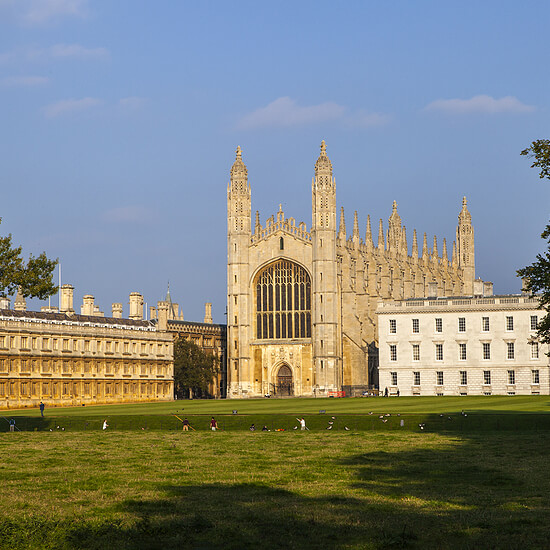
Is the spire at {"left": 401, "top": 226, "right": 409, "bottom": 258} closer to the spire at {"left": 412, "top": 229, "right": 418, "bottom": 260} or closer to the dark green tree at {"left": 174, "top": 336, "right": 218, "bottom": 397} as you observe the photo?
the spire at {"left": 412, "top": 229, "right": 418, "bottom": 260}

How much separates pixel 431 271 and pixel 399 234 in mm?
12044

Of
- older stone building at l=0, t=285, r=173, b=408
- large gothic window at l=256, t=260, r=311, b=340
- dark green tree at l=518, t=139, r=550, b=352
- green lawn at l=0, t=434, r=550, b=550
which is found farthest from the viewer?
large gothic window at l=256, t=260, r=311, b=340

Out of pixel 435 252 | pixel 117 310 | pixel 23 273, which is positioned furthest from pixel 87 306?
pixel 23 273

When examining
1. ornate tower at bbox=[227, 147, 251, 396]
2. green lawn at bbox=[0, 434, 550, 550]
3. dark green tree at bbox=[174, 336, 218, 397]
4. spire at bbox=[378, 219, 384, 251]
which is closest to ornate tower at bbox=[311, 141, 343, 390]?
ornate tower at bbox=[227, 147, 251, 396]

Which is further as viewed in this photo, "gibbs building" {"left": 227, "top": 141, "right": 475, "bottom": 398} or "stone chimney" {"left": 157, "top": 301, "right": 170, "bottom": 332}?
"stone chimney" {"left": 157, "top": 301, "right": 170, "bottom": 332}

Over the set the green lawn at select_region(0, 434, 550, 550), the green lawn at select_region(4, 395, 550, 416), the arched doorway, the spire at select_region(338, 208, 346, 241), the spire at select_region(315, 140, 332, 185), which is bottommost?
the green lawn at select_region(0, 434, 550, 550)

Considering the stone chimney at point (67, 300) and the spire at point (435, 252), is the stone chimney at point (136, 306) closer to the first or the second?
the stone chimney at point (67, 300)

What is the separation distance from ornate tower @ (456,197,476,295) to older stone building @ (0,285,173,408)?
193 ft

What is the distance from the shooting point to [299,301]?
116812mm

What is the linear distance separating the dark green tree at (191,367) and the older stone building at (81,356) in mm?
1947

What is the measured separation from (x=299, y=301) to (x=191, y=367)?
1451 cm

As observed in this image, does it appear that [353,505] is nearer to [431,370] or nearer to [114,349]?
[431,370]

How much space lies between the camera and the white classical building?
3772 inches

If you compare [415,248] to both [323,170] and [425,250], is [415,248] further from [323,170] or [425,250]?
[323,170]
